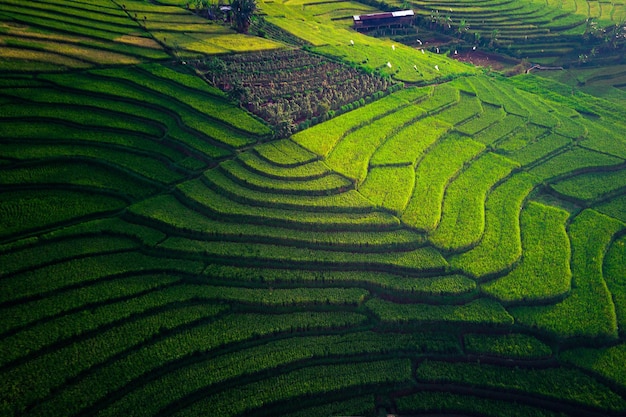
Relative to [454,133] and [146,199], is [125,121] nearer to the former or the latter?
[146,199]

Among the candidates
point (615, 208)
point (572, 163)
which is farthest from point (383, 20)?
point (615, 208)

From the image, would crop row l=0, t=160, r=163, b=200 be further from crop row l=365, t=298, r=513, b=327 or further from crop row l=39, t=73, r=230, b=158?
crop row l=365, t=298, r=513, b=327

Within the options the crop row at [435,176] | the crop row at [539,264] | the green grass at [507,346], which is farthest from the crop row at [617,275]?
the crop row at [435,176]

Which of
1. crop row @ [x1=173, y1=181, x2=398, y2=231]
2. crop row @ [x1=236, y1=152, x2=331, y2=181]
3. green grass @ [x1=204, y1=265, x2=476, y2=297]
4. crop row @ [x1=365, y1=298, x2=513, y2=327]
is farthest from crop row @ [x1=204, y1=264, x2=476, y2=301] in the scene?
crop row @ [x1=236, y1=152, x2=331, y2=181]

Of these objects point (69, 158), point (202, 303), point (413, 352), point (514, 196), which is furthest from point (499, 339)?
point (69, 158)

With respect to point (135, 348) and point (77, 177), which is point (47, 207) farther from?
point (135, 348)

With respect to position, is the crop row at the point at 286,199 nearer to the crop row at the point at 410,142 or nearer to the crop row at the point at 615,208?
the crop row at the point at 410,142
